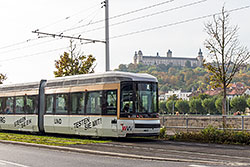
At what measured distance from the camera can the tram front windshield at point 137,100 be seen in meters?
18.3

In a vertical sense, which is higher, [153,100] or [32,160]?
[153,100]

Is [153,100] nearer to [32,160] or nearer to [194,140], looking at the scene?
[194,140]

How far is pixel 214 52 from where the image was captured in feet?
72.2

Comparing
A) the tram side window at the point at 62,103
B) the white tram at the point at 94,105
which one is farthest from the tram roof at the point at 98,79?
the tram side window at the point at 62,103

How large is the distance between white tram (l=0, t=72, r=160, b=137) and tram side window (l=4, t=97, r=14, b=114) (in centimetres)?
143

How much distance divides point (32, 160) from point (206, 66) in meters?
12.8

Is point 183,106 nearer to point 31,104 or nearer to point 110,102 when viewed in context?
point 31,104

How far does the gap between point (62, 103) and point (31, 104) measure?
10.8 feet

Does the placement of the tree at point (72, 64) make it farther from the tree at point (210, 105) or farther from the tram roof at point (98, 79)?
the tree at point (210, 105)

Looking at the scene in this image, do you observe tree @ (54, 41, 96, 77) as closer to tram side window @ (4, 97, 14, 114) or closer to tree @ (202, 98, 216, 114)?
tram side window @ (4, 97, 14, 114)

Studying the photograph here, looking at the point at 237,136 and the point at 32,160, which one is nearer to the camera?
the point at 32,160

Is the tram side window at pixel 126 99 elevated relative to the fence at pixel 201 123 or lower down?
elevated

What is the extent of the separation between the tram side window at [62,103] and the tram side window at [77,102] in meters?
0.56

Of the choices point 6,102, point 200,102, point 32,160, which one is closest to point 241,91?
point 200,102
